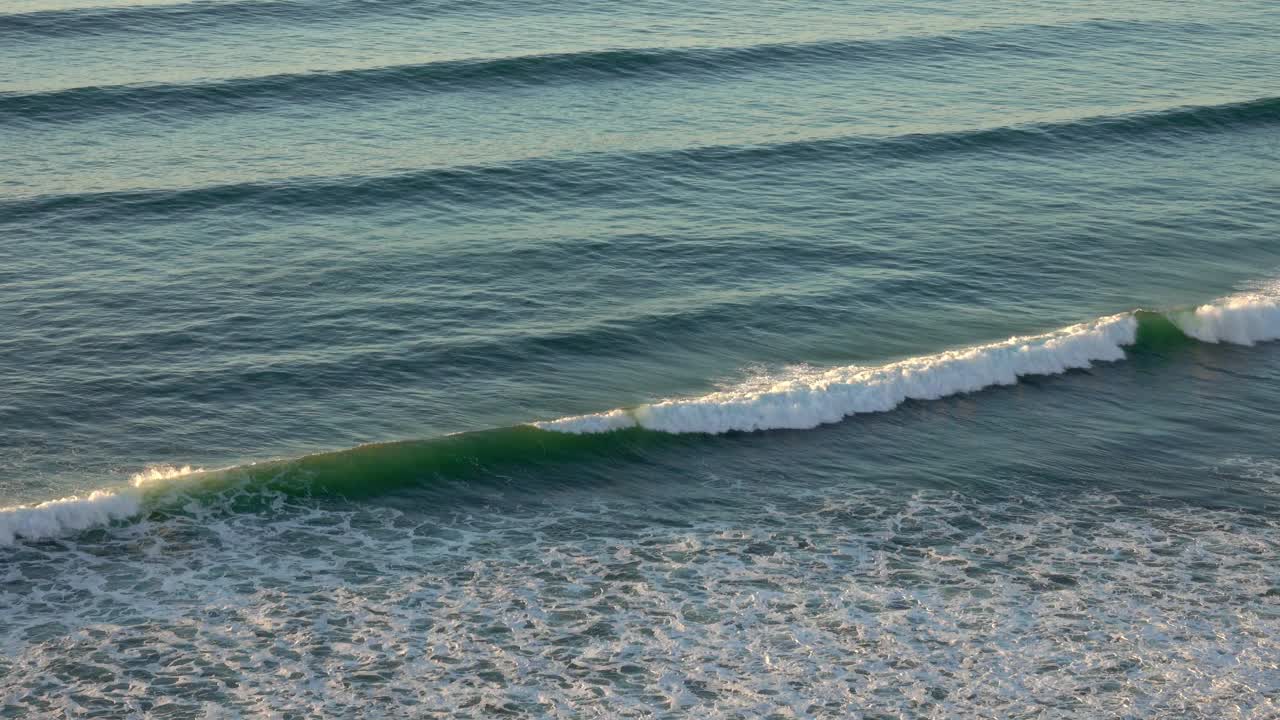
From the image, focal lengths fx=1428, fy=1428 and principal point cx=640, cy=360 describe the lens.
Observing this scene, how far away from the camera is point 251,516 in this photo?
15.2 meters

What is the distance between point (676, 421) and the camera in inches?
686

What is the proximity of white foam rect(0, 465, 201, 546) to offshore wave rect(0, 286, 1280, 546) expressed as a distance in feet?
0.03

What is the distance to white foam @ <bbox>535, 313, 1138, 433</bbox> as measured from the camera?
17422mm

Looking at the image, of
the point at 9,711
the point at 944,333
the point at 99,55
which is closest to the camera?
the point at 9,711

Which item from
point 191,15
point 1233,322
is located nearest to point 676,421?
point 1233,322

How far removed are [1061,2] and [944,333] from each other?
76.4 feet

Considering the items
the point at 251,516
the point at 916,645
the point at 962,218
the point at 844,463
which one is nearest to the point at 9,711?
the point at 251,516

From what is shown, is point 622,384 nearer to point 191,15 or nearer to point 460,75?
point 460,75

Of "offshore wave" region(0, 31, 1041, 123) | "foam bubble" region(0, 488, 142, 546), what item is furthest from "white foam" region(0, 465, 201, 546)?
"offshore wave" region(0, 31, 1041, 123)

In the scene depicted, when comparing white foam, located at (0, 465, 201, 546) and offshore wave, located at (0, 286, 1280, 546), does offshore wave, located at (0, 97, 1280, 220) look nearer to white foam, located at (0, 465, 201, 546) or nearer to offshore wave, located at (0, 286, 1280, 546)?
offshore wave, located at (0, 286, 1280, 546)

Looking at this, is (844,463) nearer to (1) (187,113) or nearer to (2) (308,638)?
(2) (308,638)

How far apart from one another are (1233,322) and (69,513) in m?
15.8

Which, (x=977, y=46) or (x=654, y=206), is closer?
(x=654, y=206)

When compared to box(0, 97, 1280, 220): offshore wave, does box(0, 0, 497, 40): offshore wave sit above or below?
above
